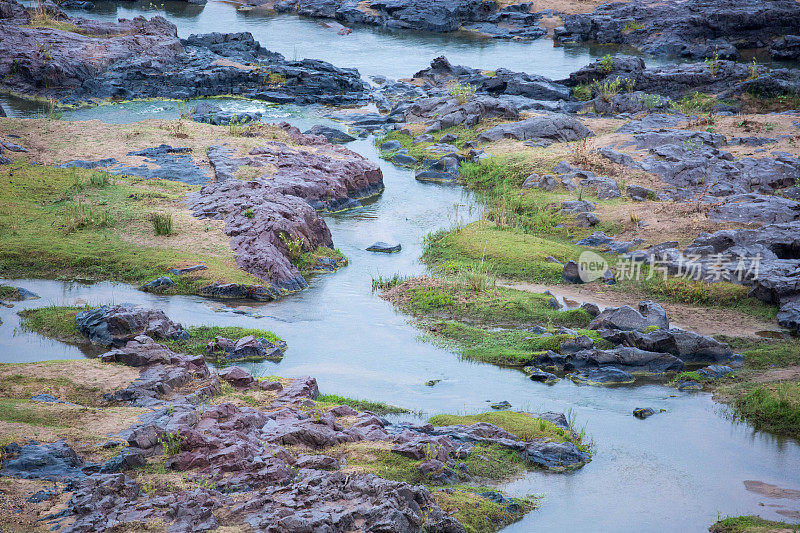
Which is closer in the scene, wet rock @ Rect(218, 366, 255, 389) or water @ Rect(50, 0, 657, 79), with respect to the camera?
wet rock @ Rect(218, 366, 255, 389)

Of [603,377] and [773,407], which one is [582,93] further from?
[773,407]

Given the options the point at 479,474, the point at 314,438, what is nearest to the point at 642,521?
the point at 479,474

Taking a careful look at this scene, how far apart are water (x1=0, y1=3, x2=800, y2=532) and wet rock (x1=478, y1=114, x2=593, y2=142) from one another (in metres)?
7.74

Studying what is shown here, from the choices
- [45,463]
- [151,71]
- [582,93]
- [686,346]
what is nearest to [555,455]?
[686,346]

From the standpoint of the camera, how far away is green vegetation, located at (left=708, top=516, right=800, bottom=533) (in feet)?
24.1

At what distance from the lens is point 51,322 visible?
464 inches

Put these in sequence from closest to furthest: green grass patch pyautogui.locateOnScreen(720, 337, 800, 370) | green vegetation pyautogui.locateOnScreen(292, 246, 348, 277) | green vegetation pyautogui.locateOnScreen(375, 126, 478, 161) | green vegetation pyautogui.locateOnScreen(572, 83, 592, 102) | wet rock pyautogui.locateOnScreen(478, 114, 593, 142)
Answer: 1. green grass patch pyautogui.locateOnScreen(720, 337, 800, 370)
2. green vegetation pyautogui.locateOnScreen(292, 246, 348, 277)
3. wet rock pyautogui.locateOnScreen(478, 114, 593, 142)
4. green vegetation pyautogui.locateOnScreen(375, 126, 478, 161)
5. green vegetation pyautogui.locateOnScreen(572, 83, 592, 102)

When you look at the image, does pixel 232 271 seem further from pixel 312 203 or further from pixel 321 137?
pixel 321 137

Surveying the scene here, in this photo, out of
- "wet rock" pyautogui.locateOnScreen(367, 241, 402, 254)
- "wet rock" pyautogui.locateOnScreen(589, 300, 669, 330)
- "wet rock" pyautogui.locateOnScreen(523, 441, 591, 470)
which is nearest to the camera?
"wet rock" pyautogui.locateOnScreen(523, 441, 591, 470)

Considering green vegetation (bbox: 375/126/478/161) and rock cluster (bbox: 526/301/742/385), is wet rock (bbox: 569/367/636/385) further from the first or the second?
green vegetation (bbox: 375/126/478/161)

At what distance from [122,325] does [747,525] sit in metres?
8.87

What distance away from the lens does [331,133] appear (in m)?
25.6

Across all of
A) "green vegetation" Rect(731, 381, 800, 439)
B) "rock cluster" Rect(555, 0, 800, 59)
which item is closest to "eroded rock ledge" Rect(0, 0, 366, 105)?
"rock cluster" Rect(555, 0, 800, 59)

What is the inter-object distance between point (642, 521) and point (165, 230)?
1119 centimetres
